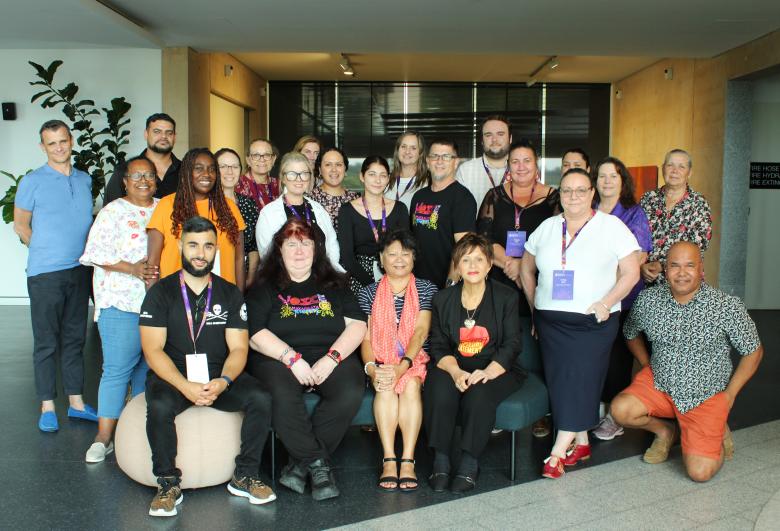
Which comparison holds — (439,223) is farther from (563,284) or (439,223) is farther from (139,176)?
(139,176)

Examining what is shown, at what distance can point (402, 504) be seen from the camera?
10.6 feet

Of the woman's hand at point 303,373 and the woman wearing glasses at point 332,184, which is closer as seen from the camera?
the woman's hand at point 303,373

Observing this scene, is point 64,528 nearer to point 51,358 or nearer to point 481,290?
point 51,358

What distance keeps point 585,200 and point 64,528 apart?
283 cm

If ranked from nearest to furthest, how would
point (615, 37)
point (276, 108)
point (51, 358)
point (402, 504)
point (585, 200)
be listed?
point (402, 504) → point (585, 200) → point (51, 358) → point (615, 37) → point (276, 108)

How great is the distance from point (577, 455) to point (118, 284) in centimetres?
265

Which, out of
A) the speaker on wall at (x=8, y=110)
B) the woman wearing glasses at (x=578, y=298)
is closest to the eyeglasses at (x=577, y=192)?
the woman wearing glasses at (x=578, y=298)

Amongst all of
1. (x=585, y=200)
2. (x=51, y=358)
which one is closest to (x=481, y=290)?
(x=585, y=200)

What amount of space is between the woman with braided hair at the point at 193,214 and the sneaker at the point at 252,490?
1.11 metres

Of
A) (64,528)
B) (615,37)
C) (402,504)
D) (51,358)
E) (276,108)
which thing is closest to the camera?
(64,528)

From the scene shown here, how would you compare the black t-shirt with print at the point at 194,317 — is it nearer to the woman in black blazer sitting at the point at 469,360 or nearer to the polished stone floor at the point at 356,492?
the polished stone floor at the point at 356,492

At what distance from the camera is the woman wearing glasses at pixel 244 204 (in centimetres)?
428

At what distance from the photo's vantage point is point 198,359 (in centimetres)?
330

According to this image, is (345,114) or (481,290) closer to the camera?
(481,290)
